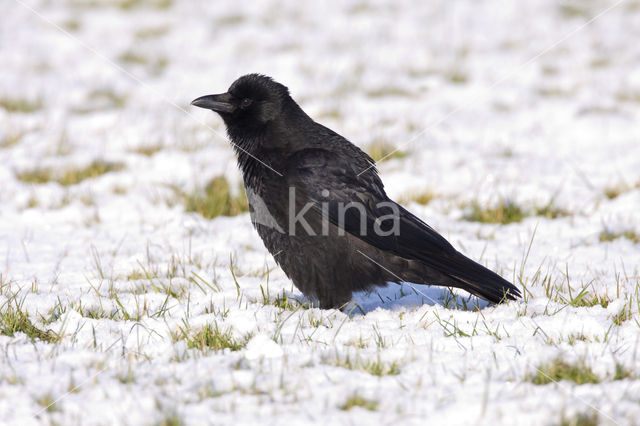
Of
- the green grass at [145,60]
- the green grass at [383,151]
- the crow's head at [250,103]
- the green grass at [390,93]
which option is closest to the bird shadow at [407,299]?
the crow's head at [250,103]

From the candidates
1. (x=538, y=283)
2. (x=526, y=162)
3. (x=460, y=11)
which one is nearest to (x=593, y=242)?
(x=538, y=283)

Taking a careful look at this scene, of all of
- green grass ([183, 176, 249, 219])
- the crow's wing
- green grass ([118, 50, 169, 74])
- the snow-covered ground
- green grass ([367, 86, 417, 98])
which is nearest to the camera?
the snow-covered ground

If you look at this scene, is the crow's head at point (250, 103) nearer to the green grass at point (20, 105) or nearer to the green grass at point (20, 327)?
the green grass at point (20, 327)

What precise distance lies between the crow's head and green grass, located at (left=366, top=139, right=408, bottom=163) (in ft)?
9.63

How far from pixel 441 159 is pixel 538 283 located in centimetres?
336

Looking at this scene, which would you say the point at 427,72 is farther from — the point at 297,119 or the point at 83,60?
the point at 297,119

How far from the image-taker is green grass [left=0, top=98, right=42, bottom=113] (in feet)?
30.2

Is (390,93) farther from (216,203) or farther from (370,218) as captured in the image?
(370,218)

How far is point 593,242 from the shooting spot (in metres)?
5.40

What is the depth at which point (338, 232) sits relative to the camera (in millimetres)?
4137

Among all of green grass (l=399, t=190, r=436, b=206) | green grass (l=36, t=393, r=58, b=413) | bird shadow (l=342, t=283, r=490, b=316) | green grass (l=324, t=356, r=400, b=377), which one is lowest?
green grass (l=36, t=393, r=58, b=413)

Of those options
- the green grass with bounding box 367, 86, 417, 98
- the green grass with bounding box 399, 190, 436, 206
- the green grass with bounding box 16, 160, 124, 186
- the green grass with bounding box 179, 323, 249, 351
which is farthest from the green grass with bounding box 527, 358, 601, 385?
the green grass with bounding box 367, 86, 417, 98

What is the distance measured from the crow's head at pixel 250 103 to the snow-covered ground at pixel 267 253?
1035 millimetres

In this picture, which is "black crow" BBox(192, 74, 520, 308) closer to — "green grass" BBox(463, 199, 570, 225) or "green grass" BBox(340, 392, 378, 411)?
"green grass" BBox(340, 392, 378, 411)
